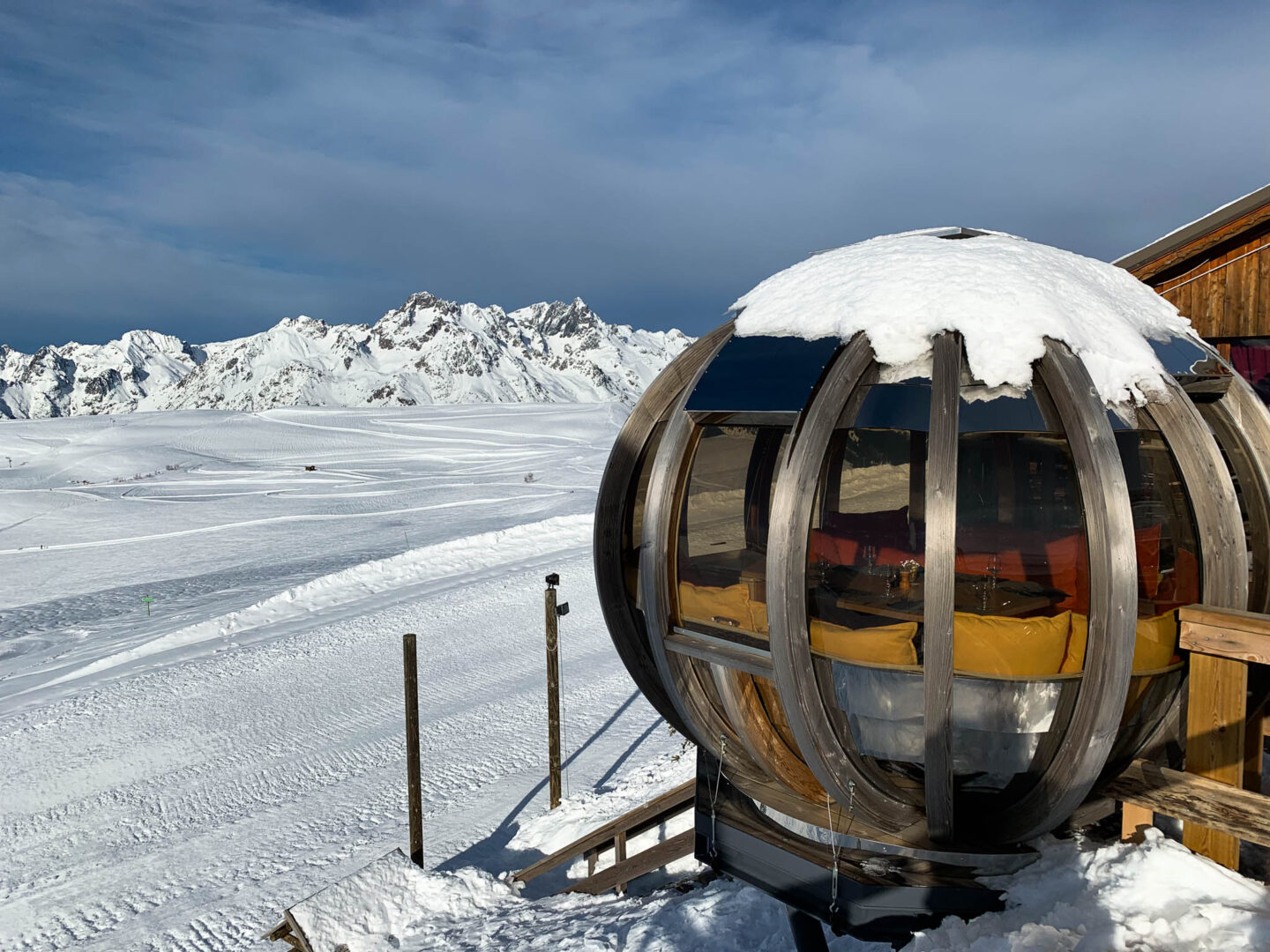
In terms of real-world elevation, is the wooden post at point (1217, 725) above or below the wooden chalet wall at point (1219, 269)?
below

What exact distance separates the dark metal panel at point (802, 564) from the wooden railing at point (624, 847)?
286cm

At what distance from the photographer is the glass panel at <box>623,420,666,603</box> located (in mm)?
4160

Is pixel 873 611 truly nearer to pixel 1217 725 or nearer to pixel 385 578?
pixel 1217 725

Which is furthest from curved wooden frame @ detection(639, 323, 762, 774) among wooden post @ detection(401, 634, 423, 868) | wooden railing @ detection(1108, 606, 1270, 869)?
wooden post @ detection(401, 634, 423, 868)

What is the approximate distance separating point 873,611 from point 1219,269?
737 centimetres

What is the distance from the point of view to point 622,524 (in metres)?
4.23

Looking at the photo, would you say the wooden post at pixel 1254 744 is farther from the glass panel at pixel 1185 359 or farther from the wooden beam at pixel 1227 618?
the glass panel at pixel 1185 359

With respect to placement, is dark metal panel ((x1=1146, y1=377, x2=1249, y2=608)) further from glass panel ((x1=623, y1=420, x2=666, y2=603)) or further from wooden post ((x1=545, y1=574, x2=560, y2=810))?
wooden post ((x1=545, y1=574, x2=560, y2=810))

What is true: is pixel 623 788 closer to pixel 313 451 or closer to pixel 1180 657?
pixel 1180 657

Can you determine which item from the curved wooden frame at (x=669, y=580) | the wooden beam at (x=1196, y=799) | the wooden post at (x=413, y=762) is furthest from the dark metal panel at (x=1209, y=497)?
the wooden post at (x=413, y=762)

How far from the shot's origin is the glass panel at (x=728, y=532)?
346 centimetres

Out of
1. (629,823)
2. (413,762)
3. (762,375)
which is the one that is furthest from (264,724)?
(762,375)

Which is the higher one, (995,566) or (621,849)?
(995,566)

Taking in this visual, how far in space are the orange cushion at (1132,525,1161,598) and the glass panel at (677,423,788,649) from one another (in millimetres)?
1383
